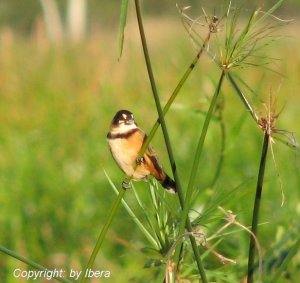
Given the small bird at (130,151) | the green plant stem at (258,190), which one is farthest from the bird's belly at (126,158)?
the green plant stem at (258,190)

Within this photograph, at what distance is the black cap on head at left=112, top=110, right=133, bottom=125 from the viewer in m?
1.02

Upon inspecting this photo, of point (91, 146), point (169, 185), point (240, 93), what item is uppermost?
point (240, 93)

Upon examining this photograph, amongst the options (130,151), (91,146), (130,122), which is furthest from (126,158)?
(91,146)

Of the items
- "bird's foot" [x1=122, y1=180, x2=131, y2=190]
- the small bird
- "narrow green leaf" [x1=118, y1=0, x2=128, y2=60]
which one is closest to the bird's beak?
the small bird

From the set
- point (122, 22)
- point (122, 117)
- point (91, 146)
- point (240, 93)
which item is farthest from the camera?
point (91, 146)

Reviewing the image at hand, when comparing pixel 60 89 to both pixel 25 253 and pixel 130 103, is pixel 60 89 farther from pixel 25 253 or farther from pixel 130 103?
pixel 25 253

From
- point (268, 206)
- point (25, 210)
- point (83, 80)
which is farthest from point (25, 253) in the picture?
point (83, 80)

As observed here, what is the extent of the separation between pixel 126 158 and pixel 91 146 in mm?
2706

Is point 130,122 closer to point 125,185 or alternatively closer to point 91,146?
point 125,185

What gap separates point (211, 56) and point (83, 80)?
401cm

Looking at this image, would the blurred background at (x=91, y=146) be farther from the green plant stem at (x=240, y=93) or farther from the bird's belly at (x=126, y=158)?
the bird's belly at (x=126, y=158)

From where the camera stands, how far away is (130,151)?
1.00m

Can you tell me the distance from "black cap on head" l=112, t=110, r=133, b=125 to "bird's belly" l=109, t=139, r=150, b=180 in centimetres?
2

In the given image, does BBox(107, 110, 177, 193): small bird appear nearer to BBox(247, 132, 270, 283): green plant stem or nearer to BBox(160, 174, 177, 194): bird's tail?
BBox(160, 174, 177, 194): bird's tail
